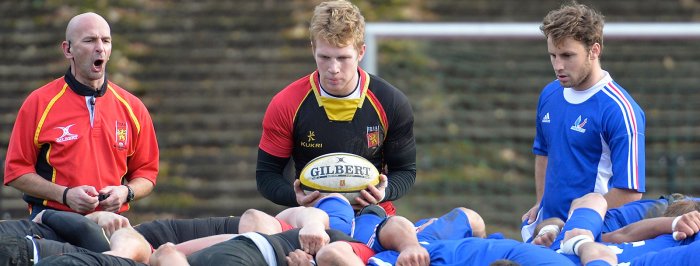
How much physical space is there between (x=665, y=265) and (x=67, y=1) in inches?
318

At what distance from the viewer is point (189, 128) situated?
453 inches

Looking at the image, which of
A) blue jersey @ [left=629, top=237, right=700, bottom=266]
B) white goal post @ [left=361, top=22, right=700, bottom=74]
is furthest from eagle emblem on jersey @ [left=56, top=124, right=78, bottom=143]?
white goal post @ [left=361, top=22, right=700, bottom=74]

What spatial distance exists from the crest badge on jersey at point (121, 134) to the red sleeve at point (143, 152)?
0.09m

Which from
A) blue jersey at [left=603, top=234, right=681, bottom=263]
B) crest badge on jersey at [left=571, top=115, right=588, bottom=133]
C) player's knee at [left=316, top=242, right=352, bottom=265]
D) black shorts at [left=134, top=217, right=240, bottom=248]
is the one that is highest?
Result: crest badge on jersey at [left=571, top=115, right=588, bottom=133]

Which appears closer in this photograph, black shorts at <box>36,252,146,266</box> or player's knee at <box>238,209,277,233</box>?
black shorts at <box>36,252,146,266</box>

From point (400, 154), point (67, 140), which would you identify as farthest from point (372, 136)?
point (67, 140)

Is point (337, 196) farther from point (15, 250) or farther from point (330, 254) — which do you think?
point (15, 250)

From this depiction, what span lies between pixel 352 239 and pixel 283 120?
3.07 ft

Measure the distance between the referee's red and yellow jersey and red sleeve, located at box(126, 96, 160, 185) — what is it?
107mm

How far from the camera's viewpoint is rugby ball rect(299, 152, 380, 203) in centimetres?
618

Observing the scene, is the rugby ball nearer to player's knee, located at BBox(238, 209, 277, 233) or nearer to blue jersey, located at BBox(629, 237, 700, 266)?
player's knee, located at BBox(238, 209, 277, 233)

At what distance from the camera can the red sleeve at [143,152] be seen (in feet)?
21.6

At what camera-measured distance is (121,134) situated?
6.46 m

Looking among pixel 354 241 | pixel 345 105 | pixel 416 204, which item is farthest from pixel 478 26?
pixel 354 241
